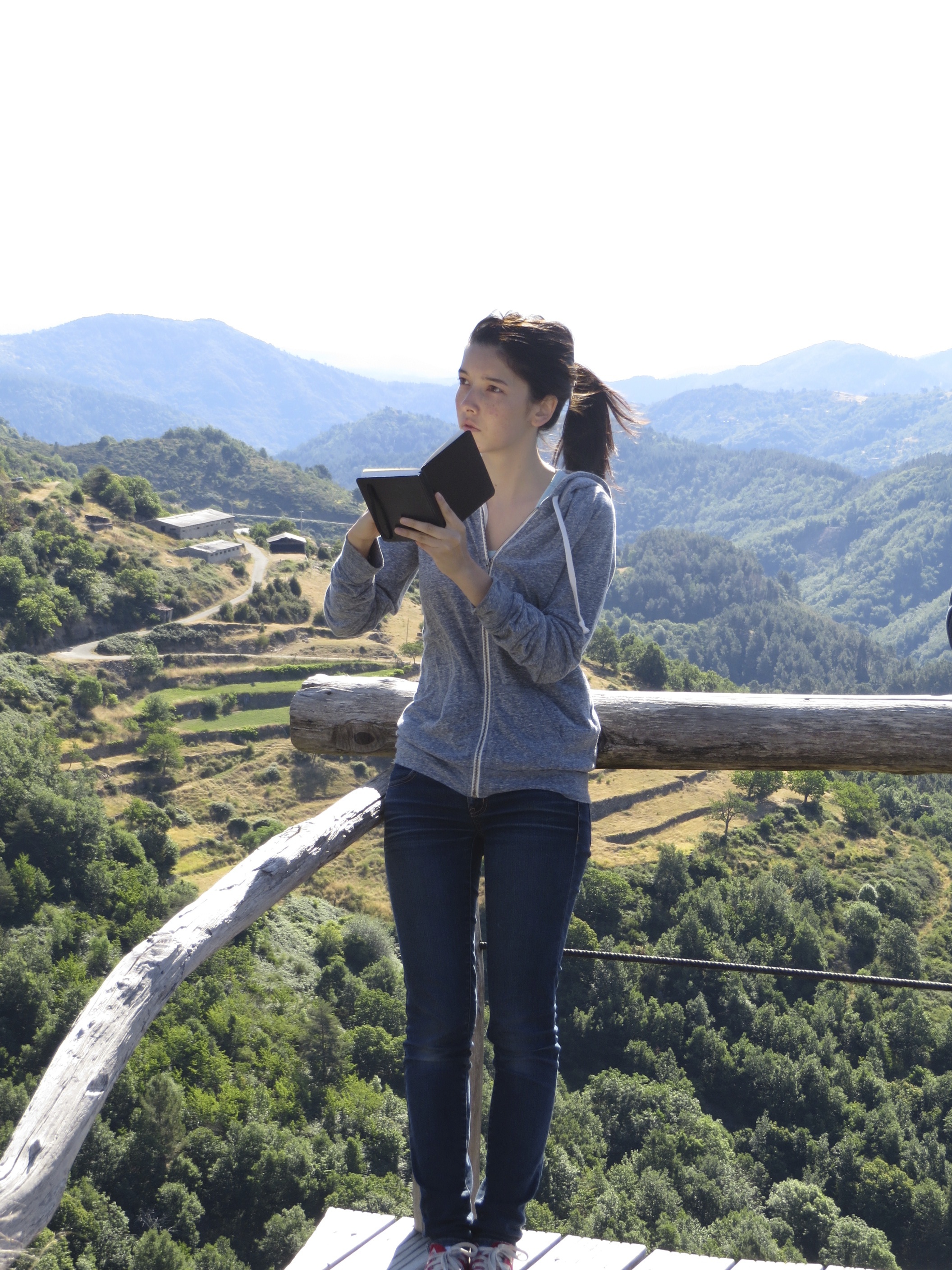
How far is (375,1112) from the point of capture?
32.6m

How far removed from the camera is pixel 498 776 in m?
1.75

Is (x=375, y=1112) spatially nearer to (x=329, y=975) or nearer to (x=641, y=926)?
(x=329, y=975)

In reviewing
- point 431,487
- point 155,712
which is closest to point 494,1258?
point 431,487

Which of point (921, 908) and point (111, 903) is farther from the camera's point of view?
point (921, 908)

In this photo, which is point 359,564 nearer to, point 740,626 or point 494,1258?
point 494,1258

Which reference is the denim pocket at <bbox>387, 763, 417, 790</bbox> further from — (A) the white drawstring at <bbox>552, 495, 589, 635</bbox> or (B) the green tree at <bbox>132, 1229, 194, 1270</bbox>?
(B) the green tree at <bbox>132, 1229, 194, 1270</bbox>

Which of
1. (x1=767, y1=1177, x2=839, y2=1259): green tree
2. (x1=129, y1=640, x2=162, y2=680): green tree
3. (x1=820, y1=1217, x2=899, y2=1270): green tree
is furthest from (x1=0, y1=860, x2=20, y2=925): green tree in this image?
(x1=820, y1=1217, x2=899, y2=1270): green tree

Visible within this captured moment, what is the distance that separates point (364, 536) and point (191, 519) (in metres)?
67.9

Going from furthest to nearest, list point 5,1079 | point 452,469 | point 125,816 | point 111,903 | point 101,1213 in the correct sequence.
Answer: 1. point 125,816
2. point 111,903
3. point 5,1079
4. point 101,1213
5. point 452,469

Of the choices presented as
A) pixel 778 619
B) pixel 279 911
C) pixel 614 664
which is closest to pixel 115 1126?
pixel 279 911

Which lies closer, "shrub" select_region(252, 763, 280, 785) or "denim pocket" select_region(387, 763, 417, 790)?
"denim pocket" select_region(387, 763, 417, 790)

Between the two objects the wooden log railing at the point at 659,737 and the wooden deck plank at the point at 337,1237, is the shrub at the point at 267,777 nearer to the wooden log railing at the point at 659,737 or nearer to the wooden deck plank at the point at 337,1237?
the wooden log railing at the point at 659,737

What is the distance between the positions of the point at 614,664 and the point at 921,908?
24.1 m

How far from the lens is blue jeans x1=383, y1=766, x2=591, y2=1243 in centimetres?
164
